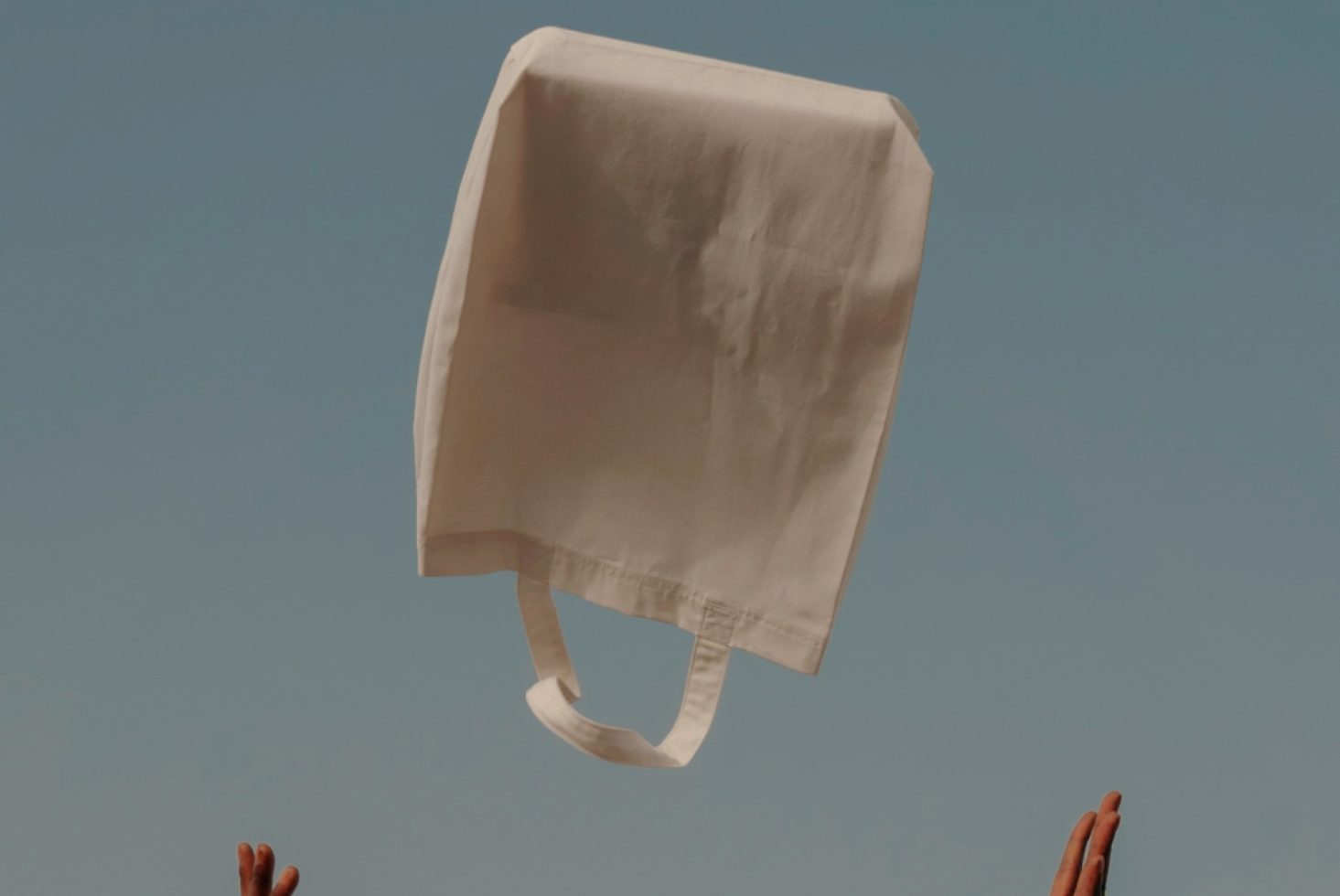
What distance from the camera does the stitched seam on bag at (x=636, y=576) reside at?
4.99ft

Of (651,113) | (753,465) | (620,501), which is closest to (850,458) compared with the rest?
(753,465)

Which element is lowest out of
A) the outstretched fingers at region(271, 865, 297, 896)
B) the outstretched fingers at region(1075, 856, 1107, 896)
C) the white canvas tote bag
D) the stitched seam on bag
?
the outstretched fingers at region(271, 865, 297, 896)

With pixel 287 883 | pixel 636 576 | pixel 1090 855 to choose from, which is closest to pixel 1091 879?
pixel 1090 855

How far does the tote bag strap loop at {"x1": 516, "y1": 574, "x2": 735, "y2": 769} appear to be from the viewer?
1475 millimetres

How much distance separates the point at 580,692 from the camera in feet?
5.14

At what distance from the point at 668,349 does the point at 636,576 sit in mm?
185

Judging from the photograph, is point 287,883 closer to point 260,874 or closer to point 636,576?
point 260,874

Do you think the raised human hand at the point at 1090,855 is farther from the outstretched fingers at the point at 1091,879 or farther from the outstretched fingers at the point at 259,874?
the outstretched fingers at the point at 259,874

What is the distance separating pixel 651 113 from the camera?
1431mm

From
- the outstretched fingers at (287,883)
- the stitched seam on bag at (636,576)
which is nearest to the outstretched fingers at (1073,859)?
the stitched seam on bag at (636,576)

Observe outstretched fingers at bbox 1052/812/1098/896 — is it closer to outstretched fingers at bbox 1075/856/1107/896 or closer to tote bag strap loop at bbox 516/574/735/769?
outstretched fingers at bbox 1075/856/1107/896

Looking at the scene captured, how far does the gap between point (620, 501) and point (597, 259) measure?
0.20 metres

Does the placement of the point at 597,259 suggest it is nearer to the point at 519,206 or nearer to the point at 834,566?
the point at 519,206

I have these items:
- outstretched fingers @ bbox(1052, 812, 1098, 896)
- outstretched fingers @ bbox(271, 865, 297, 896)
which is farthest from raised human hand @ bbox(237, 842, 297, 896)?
outstretched fingers @ bbox(1052, 812, 1098, 896)
